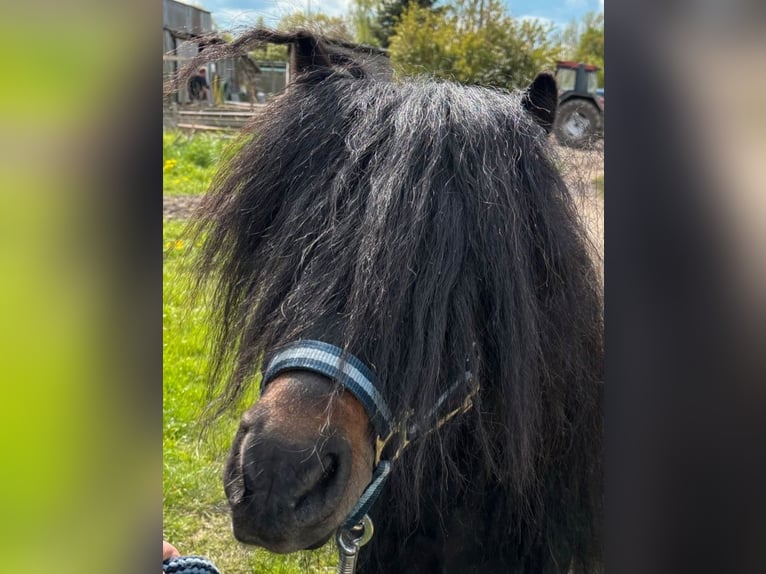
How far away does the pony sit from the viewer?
37.0 inches

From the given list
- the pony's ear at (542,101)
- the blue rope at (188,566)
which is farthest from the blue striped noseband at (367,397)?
the pony's ear at (542,101)

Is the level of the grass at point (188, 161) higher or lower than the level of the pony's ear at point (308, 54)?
lower

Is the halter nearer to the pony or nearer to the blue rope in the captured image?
the pony

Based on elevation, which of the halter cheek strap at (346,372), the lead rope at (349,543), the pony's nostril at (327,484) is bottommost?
the lead rope at (349,543)

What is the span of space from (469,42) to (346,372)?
14.8ft

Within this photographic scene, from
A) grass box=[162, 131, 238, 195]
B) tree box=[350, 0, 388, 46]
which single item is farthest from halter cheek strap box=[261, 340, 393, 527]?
tree box=[350, 0, 388, 46]

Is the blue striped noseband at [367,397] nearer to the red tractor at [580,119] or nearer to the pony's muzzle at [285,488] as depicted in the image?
the pony's muzzle at [285,488]

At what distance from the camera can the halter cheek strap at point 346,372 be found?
A: 0.95 meters

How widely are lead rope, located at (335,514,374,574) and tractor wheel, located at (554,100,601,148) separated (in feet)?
2.83

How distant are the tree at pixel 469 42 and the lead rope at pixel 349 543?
356cm

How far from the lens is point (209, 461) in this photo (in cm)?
196
